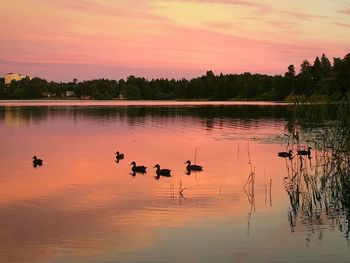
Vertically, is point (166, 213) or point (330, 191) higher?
point (330, 191)

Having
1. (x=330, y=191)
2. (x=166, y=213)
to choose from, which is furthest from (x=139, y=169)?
(x=330, y=191)

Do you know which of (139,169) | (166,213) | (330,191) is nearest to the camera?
(166,213)

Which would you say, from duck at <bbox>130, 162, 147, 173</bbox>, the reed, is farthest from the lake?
duck at <bbox>130, 162, 147, 173</bbox>

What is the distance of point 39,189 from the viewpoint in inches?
757

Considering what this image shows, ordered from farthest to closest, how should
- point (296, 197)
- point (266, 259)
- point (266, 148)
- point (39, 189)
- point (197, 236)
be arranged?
point (266, 148) < point (39, 189) < point (296, 197) < point (197, 236) < point (266, 259)

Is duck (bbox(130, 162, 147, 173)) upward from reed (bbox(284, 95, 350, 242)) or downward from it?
downward

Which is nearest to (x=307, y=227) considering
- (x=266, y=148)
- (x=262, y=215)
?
(x=262, y=215)

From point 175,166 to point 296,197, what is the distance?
10363 mm

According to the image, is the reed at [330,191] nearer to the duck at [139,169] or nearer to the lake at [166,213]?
the lake at [166,213]

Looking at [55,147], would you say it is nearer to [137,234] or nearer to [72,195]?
[72,195]

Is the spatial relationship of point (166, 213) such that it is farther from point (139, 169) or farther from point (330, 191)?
point (139, 169)

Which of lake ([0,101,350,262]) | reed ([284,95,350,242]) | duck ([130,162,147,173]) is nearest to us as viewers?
lake ([0,101,350,262])

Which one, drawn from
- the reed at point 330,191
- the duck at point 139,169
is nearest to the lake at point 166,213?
the reed at point 330,191

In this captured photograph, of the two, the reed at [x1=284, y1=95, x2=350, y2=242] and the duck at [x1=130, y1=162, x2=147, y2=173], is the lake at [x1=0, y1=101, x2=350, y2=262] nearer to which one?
the reed at [x1=284, y1=95, x2=350, y2=242]
